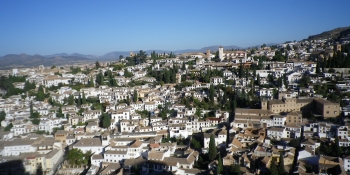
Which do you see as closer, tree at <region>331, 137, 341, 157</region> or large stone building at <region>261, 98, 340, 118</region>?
tree at <region>331, 137, 341, 157</region>

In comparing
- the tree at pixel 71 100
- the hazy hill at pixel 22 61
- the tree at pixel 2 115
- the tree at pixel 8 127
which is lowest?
the tree at pixel 8 127

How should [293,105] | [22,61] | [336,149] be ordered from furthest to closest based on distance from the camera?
[22,61], [293,105], [336,149]

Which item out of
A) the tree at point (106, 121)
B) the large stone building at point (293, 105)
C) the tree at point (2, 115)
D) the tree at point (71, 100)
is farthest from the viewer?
the tree at point (71, 100)

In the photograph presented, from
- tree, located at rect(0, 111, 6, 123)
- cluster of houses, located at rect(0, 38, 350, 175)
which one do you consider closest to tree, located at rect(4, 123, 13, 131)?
cluster of houses, located at rect(0, 38, 350, 175)

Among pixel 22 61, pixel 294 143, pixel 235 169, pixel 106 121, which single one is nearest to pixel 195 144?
pixel 235 169

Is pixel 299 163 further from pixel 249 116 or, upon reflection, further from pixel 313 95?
pixel 313 95

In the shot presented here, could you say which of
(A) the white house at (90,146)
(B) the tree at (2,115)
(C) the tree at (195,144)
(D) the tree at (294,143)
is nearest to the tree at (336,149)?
(D) the tree at (294,143)

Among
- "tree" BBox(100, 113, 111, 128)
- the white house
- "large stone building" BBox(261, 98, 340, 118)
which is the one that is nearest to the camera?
the white house

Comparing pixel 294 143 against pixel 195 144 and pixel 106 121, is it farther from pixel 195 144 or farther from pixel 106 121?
pixel 106 121

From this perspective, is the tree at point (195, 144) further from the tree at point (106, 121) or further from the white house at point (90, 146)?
the tree at point (106, 121)

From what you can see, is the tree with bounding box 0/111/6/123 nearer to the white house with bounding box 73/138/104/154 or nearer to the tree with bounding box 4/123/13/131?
the tree with bounding box 4/123/13/131

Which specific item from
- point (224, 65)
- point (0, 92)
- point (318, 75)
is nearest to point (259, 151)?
point (318, 75)

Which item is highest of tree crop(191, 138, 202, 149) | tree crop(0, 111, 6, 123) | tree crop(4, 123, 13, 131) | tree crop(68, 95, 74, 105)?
tree crop(68, 95, 74, 105)
